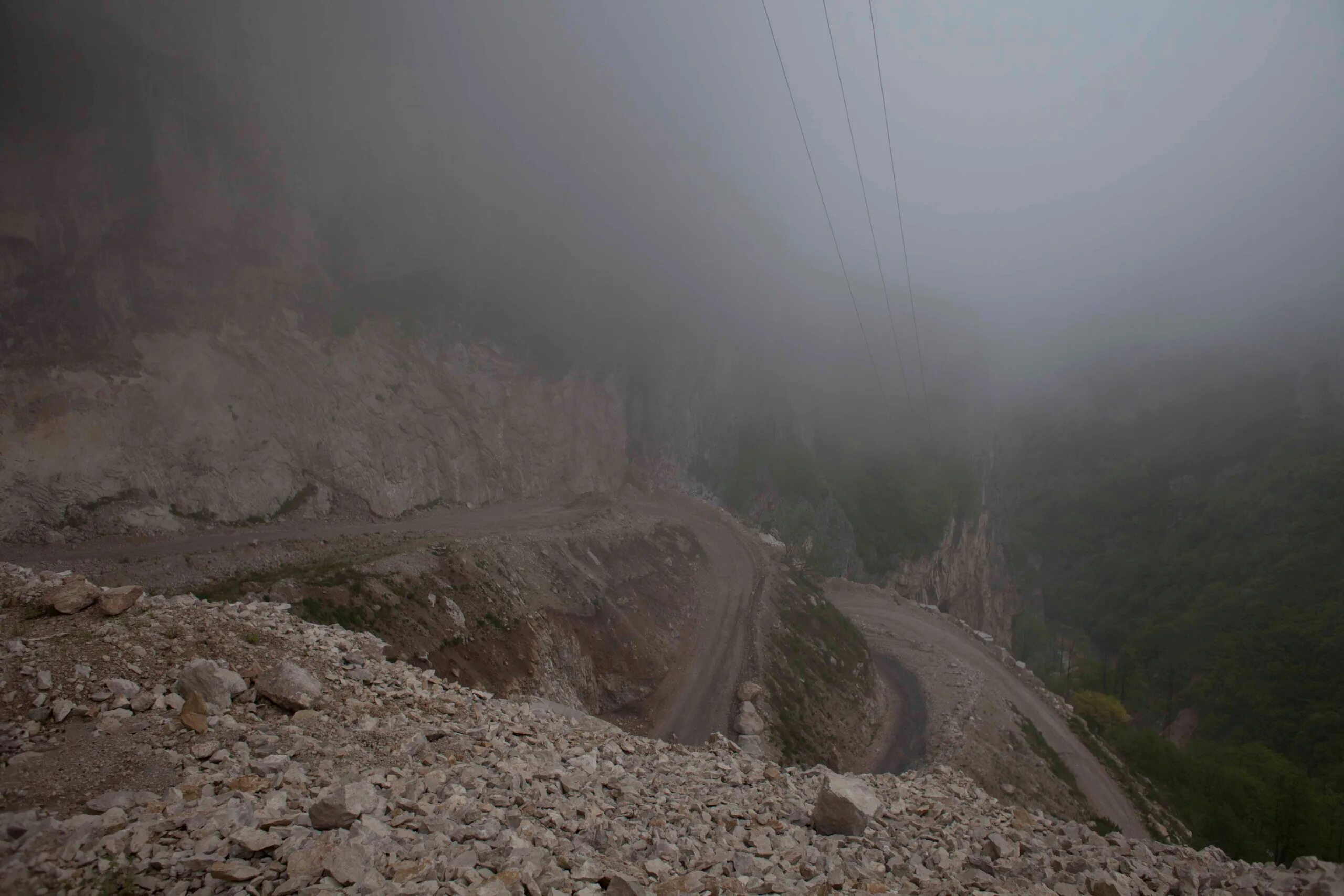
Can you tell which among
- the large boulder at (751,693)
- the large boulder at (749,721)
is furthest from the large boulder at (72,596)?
the large boulder at (751,693)

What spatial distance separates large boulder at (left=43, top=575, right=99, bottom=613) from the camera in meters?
10.8

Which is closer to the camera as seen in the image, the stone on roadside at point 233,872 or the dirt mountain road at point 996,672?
the stone on roadside at point 233,872

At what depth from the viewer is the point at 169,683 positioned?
378 inches

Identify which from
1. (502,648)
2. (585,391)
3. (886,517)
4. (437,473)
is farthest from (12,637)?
(886,517)

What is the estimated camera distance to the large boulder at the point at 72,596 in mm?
10781

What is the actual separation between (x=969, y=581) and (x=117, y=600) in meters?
87.7

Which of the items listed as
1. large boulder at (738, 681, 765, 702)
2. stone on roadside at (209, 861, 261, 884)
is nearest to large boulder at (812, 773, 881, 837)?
stone on roadside at (209, 861, 261, 884)

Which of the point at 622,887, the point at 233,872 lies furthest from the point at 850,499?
the point at 233,872

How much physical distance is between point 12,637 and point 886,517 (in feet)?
243

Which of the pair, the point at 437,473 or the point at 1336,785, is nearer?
the point at 437,473

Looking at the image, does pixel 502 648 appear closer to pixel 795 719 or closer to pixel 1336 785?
pixel 795 719

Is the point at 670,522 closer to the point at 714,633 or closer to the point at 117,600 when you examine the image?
the point at 714,633

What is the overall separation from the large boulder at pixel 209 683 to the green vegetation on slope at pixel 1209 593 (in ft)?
145

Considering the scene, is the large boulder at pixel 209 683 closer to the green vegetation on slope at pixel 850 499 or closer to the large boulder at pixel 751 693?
the large boulder at pixel 751 693
